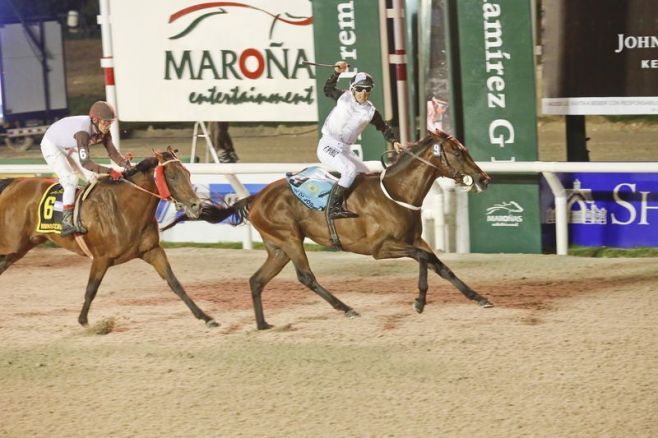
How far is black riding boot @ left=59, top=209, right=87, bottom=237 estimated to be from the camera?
9.02 m

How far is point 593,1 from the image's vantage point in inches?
437

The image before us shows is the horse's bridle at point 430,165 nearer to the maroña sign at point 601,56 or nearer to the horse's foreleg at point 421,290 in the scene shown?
the horse's foreleg at point 421,290

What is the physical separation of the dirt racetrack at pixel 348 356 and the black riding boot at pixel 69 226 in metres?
0.71

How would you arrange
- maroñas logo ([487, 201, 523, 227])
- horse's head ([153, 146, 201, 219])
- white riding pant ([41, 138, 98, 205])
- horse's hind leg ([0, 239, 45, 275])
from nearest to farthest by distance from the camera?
horse's head ([153, 146, 201, 219])
white riding pant ([41, 138, 98, 205])
horse's hind leg ([0, 239, 45, 275])
maroñas logo ([487, 201, 523, 227])

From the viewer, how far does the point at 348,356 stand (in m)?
7.91

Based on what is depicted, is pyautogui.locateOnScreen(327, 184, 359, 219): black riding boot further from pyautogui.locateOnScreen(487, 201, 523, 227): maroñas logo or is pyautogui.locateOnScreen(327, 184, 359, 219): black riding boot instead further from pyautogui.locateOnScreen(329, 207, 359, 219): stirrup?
pyautogui.locateOnScreen(487, 201, 523, 227): maroñas logo

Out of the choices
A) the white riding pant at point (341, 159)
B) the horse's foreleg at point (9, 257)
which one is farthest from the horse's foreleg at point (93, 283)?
the white riding pant at point (341, 159)

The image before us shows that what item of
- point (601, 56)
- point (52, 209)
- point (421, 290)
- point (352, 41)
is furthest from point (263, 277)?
point (601, 56)

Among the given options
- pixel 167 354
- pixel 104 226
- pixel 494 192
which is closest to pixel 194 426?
pixel 167 354

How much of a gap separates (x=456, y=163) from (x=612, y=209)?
287cm

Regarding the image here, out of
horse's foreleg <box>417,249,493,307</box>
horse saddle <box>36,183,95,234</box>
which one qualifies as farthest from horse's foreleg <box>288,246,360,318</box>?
horse saddle <box>36,183,95,234</box>

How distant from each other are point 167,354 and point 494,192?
14.2 feet

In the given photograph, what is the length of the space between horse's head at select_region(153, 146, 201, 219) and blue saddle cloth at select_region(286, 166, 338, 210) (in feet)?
2.61

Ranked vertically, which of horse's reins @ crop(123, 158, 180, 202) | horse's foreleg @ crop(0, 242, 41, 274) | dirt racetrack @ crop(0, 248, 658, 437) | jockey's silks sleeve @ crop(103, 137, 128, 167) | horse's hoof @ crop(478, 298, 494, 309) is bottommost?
dirt racetrack @ crop(0, 248, 658, 437)
